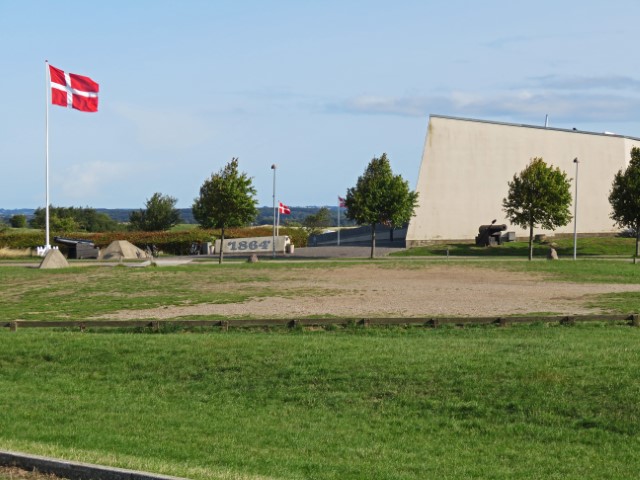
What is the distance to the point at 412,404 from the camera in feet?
46.9

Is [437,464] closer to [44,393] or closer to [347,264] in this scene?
[44,393]

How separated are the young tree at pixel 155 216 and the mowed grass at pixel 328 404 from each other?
73.7m

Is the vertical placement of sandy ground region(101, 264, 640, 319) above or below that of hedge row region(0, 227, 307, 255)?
below

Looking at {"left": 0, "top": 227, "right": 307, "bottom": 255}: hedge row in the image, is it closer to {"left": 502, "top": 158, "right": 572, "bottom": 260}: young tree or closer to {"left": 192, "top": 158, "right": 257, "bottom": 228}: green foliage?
{"left": 192, "top": 158, "right": 257, "bottom": 228}: green foliage

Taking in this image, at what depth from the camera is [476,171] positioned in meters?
73.2

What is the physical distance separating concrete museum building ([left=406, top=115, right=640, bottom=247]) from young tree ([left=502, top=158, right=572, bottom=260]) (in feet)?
47.8

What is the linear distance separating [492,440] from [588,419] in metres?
1.69

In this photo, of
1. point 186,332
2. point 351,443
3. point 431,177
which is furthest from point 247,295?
point 431,177

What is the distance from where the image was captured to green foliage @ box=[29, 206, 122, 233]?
9544cm

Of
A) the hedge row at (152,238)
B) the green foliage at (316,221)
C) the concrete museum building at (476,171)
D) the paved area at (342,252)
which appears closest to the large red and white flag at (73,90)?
the paved area at (342,252)

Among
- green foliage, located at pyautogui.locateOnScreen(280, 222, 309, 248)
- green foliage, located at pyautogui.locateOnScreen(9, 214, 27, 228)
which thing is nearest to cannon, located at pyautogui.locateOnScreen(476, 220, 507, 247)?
green foliage, located at pyautogui.locateOnScreen(280, 222, 309, 248)

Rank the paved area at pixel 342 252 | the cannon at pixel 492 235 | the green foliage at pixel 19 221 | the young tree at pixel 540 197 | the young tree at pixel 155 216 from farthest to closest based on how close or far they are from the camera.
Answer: the green foliage at pixel 19 221, the young tree at pixel 155 216, the cannon at pixel 492 235, the paved area at pixel 342 252, the young tree at pixel 540 197

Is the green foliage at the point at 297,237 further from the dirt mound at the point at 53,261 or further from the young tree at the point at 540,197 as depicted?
the dirt mound at the point at 53,261

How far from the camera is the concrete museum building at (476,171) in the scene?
72562 millimetres
